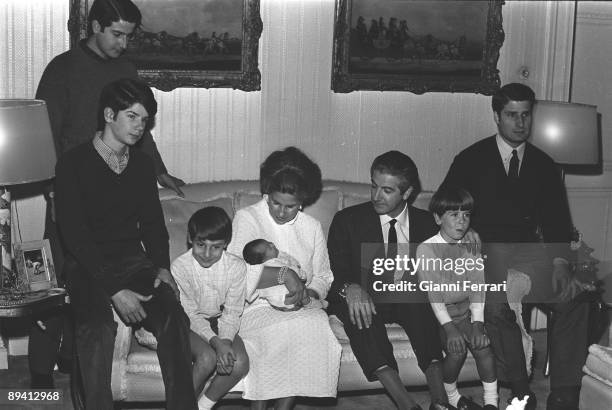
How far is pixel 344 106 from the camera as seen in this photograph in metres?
5.14

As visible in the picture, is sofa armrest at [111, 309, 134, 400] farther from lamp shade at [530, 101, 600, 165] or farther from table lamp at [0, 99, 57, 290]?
lamp shade at [530, 101, 600, 165]

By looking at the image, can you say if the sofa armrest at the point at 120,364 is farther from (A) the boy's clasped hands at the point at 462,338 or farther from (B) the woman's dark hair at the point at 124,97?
(A) the boy's clasped hands at the point at 462,338

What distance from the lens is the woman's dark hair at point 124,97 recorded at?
3682mm

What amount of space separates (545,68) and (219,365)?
2.99 metres

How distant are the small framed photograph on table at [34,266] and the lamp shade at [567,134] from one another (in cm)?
268

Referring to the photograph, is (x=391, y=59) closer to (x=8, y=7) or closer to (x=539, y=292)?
(x=539, y=292)

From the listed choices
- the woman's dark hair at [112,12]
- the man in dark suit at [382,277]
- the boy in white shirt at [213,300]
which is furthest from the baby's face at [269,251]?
the woman's dark hair at [112,12]

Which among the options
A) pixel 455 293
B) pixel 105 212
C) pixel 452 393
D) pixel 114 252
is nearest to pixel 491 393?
pixel 452 393

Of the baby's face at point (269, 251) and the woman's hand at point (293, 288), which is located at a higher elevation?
the baby's face at point (269, 251)

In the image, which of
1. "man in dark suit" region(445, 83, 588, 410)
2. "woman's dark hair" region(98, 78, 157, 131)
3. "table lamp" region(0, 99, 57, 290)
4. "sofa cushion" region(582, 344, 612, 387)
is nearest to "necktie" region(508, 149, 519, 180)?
"man in dark suit" region(445, 83, 588, 410)

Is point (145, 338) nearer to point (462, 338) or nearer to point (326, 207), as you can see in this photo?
point (326, 207)

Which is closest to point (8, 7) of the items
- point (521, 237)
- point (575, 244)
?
point (521, 237)

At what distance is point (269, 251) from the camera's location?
389 centimetres

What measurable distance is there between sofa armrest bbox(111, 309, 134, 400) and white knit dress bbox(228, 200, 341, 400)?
507mm
